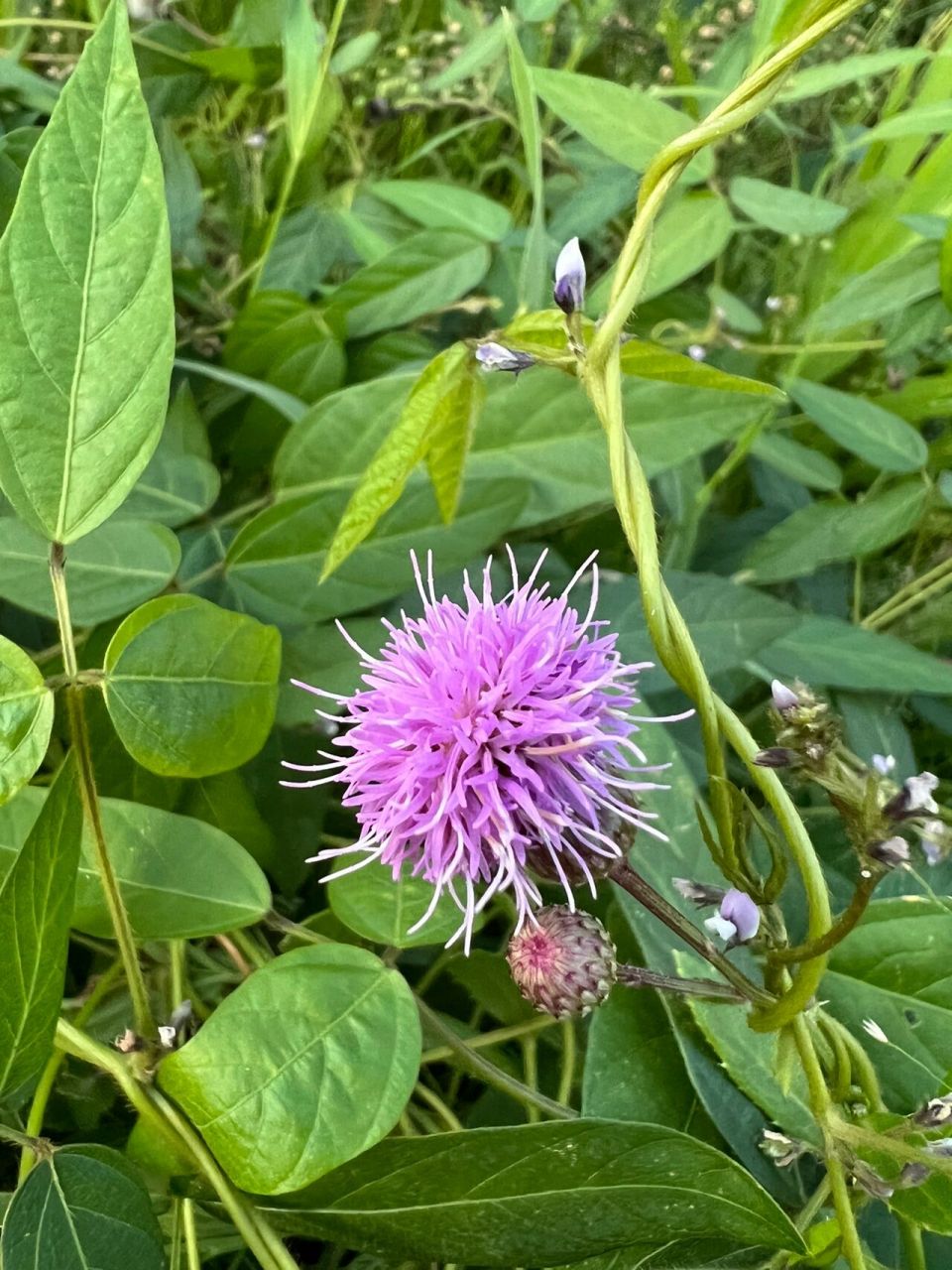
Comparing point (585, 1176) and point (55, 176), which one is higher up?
point (55, 176)

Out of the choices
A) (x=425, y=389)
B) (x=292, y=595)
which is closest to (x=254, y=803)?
(x=292, y=595)

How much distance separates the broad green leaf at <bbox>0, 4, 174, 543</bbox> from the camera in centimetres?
33

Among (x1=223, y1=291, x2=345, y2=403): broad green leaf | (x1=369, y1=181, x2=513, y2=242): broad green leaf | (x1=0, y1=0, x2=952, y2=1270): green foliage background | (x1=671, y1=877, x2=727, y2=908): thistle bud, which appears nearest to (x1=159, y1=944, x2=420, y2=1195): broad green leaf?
(x1=0, y1=0, x2=952, y2=1270): green foliage background

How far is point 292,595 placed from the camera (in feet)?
1.48

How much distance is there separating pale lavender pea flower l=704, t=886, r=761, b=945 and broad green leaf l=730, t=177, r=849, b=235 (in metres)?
0.41

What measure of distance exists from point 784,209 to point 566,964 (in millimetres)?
461

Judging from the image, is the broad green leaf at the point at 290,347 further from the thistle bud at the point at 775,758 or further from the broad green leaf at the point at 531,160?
the thistle bud at the point at 775,758

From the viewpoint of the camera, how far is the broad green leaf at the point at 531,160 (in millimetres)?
460

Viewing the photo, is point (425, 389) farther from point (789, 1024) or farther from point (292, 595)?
point (789, 1024)

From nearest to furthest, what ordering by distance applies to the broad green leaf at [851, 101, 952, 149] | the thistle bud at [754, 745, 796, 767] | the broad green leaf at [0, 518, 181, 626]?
the thistle bud at [754, 745, 796, 767]
the broad green leaf at [0, 518, 181, 626]
the broad green leaf at [851, 101, 952, 149]

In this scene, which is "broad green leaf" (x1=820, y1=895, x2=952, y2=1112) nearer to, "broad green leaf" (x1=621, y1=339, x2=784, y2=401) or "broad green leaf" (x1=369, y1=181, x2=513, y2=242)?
"broad green leaf" (x1=621, y1=339, x2=784, y2=401)

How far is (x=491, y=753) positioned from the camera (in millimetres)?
317

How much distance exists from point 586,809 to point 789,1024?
10 centimetres

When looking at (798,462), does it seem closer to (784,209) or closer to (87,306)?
(784,209)
